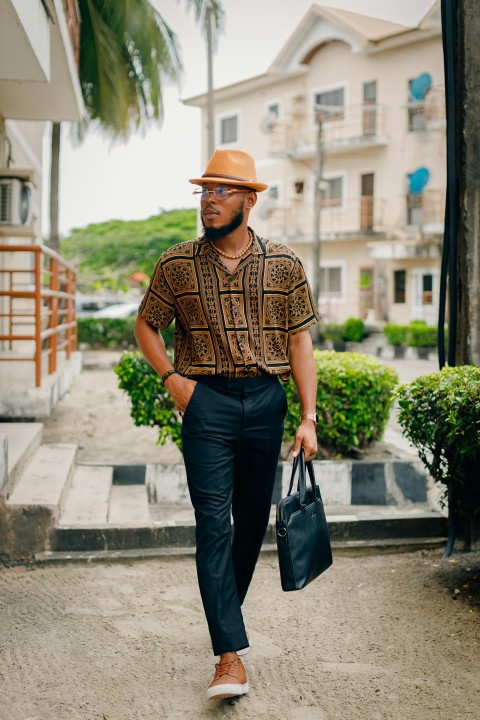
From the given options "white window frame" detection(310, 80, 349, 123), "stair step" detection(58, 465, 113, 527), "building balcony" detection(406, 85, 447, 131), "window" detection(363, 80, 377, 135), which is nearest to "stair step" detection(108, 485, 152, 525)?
"stair step" detection(58, 465, 113, 527)

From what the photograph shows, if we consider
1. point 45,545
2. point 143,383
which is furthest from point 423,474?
point 45,545

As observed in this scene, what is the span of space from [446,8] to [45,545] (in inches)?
157

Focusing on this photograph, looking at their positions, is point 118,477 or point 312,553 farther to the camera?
point 118,477

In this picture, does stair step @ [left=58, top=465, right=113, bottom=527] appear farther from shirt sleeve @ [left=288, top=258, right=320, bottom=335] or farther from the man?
shirt sleeve @ [left=288, top=258, right=320, bottom=335]

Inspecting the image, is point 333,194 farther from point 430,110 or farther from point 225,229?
point 225,229

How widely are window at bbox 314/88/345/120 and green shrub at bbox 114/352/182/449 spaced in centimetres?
2892

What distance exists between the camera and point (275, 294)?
3.62m

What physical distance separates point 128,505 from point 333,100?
3055 cm

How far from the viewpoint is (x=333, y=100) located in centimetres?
3453

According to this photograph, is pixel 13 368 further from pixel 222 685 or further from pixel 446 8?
pixel 222 685

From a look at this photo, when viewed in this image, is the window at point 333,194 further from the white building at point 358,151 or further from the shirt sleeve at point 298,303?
the shirt sleeve at point 298,303

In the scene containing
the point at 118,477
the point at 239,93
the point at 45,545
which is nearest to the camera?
the point at 45,545

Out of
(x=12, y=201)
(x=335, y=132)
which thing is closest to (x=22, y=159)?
(x=12, y=201)

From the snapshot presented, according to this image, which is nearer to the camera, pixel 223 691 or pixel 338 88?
pixel 223 691
